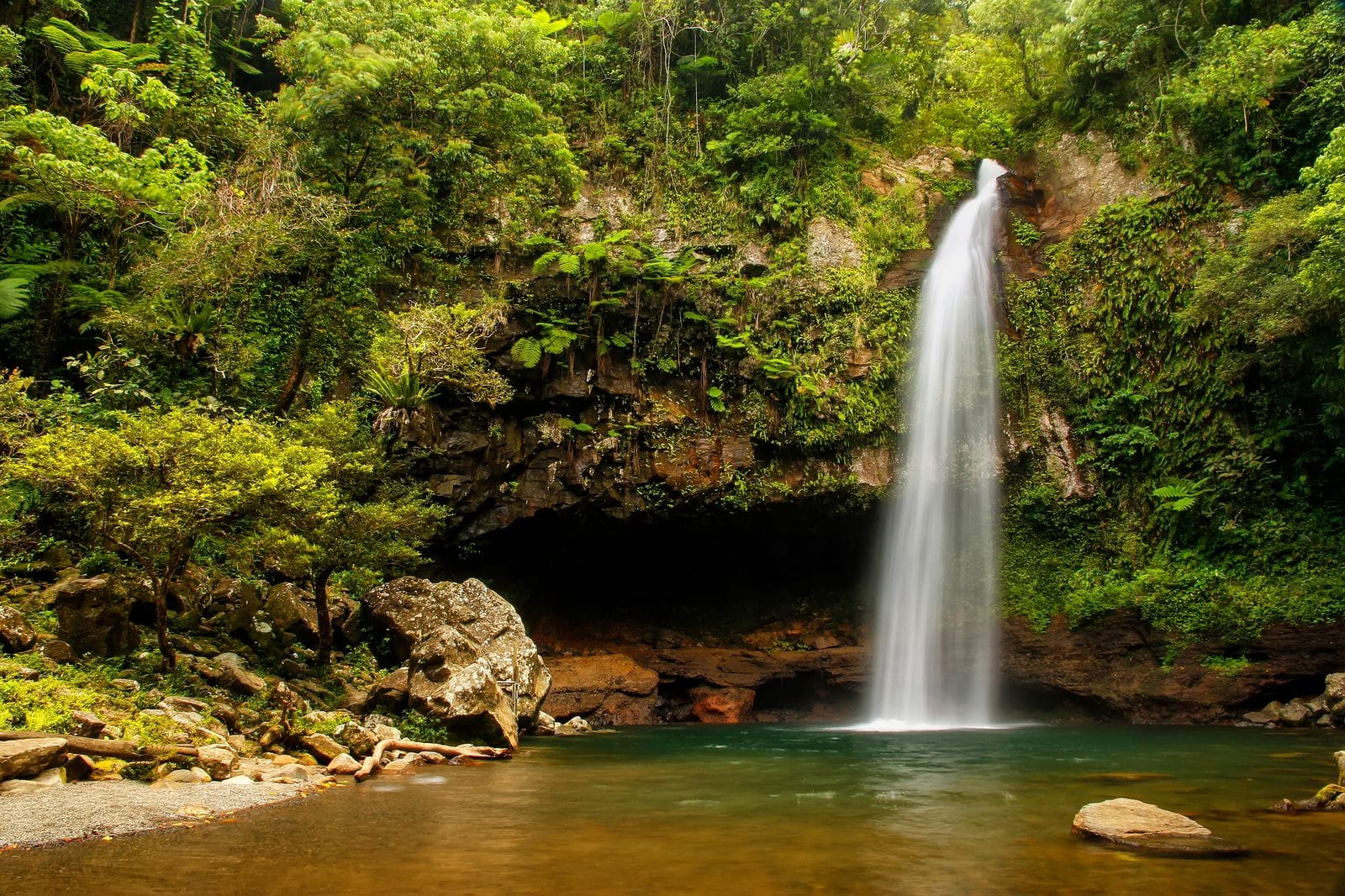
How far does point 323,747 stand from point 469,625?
4.96 m

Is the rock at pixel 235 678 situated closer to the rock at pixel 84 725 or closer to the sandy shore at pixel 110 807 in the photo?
the rock at pixel 84 725

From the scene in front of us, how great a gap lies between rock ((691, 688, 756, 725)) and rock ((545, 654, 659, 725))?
1.21 m

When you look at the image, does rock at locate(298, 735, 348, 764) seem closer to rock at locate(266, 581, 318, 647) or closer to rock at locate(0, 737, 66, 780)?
rock at locate(0, 737, 66, 780)

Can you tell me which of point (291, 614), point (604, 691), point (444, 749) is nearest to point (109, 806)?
point (444, 749)

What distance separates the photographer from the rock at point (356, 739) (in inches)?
387

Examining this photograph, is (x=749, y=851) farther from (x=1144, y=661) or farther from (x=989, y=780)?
(x=1144, y=661)

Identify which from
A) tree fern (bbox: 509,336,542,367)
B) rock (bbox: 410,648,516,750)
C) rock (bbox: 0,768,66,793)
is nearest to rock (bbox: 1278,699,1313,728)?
rock (bbox: 410,648,516,750)

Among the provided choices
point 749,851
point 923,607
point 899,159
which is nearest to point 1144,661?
point 923,607

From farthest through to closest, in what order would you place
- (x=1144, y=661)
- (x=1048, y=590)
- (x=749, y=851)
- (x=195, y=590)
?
1. (x=1048, y=590)
2. (x=1144, y=661)
3. (x=195, y=590)
4. (x=749, y=851)

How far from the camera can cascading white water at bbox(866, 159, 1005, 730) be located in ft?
62.6

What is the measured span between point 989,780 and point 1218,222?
17.6m

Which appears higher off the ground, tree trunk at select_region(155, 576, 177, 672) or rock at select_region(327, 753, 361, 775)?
tree trunk at select_region(155, 576, 177, 672)

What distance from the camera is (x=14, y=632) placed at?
31.5 ft

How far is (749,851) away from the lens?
557 cm
